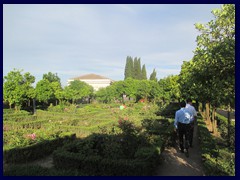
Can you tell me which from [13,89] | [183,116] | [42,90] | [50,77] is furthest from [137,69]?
[183,116]

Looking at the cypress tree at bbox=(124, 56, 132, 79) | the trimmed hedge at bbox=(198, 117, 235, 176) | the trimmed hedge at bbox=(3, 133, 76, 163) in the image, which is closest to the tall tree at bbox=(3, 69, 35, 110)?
the trimmed hedge at bbox=(3, 133, 76, 163)

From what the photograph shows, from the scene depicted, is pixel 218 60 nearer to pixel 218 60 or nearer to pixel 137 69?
pixel 218 60

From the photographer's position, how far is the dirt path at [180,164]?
6.24m

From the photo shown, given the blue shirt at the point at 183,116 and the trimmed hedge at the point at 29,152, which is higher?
the blue shirt at the point at 183,116

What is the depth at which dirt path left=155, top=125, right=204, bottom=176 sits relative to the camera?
6.24m

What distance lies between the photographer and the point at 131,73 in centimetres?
6488

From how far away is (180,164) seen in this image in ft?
22.6

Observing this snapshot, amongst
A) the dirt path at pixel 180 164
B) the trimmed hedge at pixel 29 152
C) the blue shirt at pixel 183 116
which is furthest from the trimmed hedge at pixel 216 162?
the trimmed hedge at pixel 29 152

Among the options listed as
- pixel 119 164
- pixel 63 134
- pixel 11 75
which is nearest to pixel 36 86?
pixel 11 75

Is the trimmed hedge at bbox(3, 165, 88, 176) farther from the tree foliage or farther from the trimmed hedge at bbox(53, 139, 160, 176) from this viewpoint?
the tree foliage

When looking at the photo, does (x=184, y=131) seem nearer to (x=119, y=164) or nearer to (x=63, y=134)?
(x=119, y=164)

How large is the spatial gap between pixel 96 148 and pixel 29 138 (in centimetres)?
309

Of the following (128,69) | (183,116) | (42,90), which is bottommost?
(183,116)

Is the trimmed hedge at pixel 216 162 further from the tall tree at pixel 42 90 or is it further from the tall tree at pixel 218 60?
the tall tree at pixel 42 90
